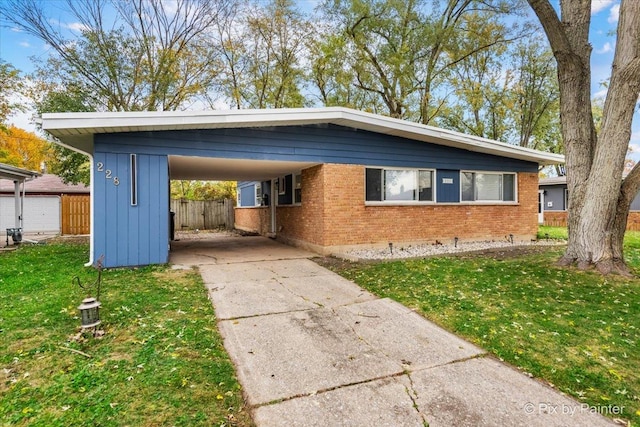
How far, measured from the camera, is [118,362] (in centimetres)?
283

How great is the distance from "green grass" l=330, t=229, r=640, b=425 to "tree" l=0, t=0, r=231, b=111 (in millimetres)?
13055

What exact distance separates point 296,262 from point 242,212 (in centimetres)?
1148

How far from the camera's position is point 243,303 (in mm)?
4605

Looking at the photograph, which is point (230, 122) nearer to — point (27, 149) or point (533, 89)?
point (533, 89)

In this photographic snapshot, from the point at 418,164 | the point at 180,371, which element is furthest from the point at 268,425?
the point at 418,164

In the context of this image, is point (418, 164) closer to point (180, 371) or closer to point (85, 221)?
point (180, 371)

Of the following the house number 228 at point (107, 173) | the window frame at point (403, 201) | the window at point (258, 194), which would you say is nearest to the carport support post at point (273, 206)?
the window at point (258, 194)

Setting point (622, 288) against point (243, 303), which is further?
point (622, 288)

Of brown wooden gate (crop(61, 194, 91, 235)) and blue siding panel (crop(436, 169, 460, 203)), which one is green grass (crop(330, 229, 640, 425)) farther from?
brown wooden gate (crop(61, 194, 91, 235))

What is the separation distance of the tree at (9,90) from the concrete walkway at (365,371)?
16.4 meters

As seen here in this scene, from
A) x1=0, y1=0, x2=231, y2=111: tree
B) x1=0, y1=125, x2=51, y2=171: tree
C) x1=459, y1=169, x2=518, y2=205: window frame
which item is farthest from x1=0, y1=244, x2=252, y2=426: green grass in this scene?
x1=0, y1=125, x2=51, y2=171: tree

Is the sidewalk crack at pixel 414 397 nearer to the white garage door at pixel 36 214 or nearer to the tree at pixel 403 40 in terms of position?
the tree at pixel 403 40

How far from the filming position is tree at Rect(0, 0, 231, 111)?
12.6 meters

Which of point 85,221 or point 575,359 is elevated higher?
point 85,221
